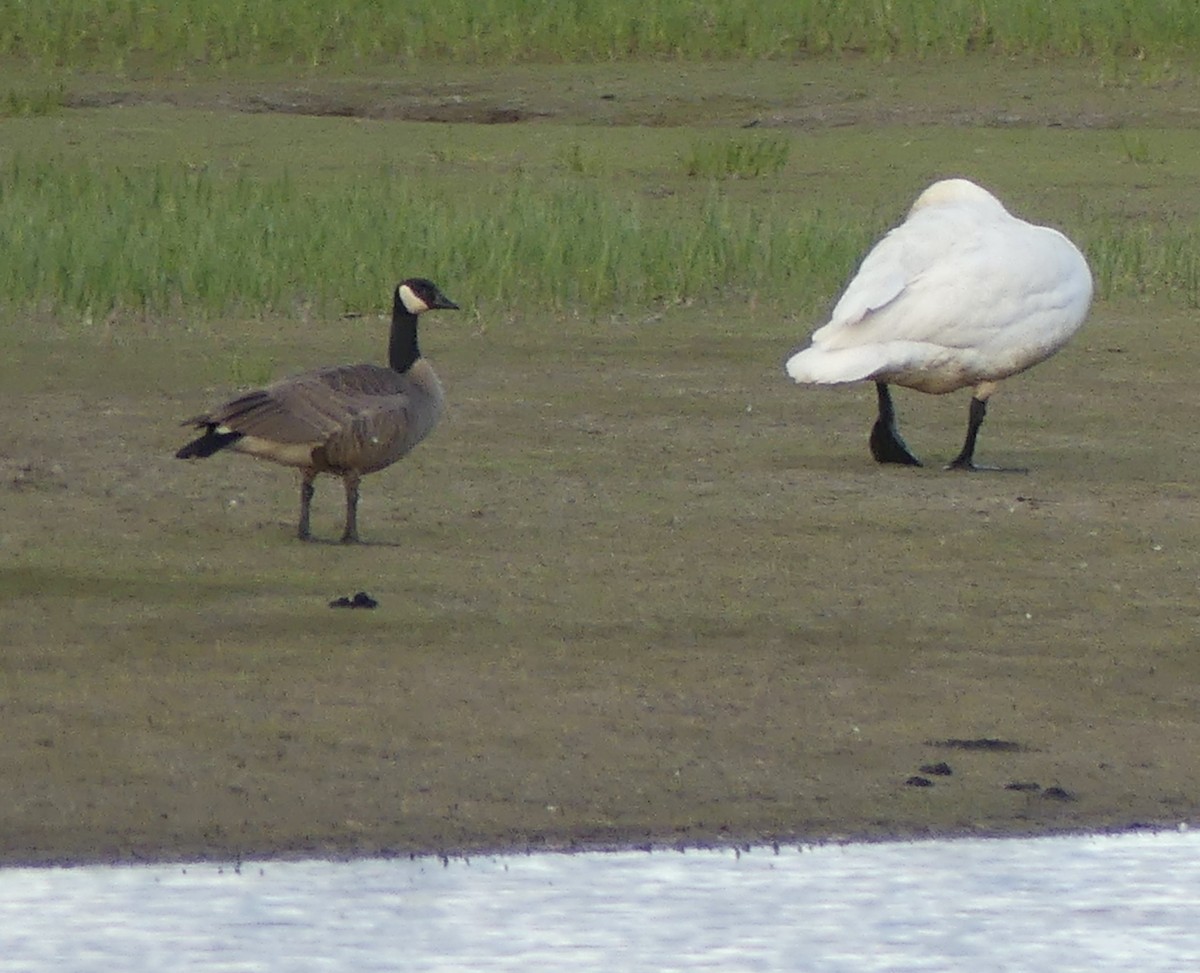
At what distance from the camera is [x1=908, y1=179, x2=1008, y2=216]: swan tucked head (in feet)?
31.1

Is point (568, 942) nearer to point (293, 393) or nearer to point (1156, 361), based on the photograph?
point (293, 393)

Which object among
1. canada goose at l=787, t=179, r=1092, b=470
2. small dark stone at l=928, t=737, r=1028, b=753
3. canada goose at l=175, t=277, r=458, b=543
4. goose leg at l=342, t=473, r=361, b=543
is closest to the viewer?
small dark stone at l=928, t=737, r=1028, b=753

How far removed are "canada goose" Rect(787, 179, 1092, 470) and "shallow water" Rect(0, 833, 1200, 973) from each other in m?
3.69

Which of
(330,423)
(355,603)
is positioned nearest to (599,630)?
(355,603)

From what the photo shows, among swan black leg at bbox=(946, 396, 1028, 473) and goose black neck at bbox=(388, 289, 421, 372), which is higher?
goose black neck at bbox=(388, 289, 421, 372)

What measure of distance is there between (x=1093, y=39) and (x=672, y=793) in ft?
59.8

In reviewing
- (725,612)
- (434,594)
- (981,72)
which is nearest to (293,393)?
(434,594)

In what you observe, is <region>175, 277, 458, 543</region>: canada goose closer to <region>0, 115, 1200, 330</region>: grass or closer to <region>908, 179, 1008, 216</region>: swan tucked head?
<region>908, 179, 1008, 216</region>: swan tucked head

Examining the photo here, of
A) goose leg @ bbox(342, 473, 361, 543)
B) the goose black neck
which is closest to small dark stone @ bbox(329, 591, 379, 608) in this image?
goose leg @ bbox(342, 473, 361, 543)

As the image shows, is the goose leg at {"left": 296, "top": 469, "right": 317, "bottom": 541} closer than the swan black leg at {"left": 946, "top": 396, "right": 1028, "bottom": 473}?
Yes

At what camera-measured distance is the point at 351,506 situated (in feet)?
25.0

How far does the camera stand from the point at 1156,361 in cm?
1145

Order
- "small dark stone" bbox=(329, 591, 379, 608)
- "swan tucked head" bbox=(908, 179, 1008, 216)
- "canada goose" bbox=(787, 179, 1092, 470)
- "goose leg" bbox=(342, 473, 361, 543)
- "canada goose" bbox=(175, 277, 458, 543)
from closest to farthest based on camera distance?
"small dark stone" bbox=(329, 591, 379, 608) < "canada goose" bbox=(175, 277, 458, 543) < "goose leg" bbox=(342, 473, 361, 543) < "canada goose" bbox=(787, 179, 1092, 470) < "swan tucked head" bbox=(908, 179, 1008, 216)

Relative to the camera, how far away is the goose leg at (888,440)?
29.7 feet
